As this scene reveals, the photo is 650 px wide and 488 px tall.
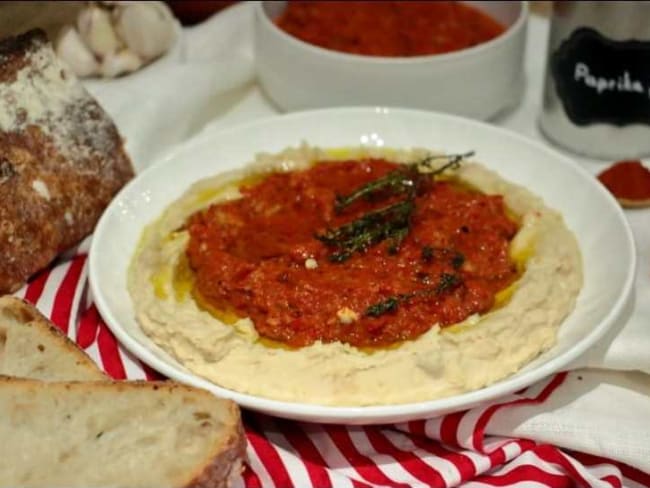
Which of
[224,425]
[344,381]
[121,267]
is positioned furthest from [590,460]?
[121,267]

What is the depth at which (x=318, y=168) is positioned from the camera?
2682 millimetres

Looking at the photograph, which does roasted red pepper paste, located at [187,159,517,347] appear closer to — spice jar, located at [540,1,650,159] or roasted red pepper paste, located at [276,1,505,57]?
spice jar, located at [540,1,650,159]

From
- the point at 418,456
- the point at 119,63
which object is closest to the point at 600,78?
the point at 418,456

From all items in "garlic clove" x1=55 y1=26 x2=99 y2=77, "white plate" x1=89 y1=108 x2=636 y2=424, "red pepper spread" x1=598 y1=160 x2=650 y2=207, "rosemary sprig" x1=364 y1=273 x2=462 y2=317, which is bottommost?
"red pepper spread" x1=598 y1=160 x2=650 y2=207

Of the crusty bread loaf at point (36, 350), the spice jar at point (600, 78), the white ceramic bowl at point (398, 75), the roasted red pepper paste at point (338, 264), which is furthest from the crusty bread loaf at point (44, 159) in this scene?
the spice jar at point (600, 78)

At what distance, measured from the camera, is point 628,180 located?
279cm

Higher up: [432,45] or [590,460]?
[432,45]

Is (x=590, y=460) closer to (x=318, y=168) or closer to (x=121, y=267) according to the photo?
(x=318, y=168)

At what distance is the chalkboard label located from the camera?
9.36ft

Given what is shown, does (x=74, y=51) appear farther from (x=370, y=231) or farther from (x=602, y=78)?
(x=602, y=78)

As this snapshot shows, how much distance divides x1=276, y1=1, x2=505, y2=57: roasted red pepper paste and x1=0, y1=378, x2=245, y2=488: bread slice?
1594 millimetres

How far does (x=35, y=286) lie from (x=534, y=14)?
91.0 inches

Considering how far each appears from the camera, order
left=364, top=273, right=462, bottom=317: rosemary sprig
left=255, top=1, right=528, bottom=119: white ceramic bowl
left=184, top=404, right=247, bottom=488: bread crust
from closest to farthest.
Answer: left=184, top=404, right=247, bottom=488: bread crust → left=364, top=273, right=462, bottom=317: rosemary sprig → left=255, top=1, right=528, bottom=119: white ceramic bowl

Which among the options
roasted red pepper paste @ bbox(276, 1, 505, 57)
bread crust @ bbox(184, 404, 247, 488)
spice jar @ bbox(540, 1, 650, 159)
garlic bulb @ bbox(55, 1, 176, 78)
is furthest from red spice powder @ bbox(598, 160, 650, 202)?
garlic bulb @ bbox(55, 1, 176, 78)
